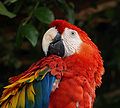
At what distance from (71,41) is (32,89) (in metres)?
0.32

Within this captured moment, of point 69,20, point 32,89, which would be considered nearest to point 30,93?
point 32,89

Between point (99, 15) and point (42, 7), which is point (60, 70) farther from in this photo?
point (99, 15)

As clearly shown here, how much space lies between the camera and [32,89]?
7.02 feet

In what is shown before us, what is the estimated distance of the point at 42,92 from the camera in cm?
214

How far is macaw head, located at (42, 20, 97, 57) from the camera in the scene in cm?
227

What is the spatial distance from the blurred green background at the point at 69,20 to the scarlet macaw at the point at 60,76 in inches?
7.0

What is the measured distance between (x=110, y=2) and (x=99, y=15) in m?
0.12

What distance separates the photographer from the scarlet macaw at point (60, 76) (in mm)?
2141

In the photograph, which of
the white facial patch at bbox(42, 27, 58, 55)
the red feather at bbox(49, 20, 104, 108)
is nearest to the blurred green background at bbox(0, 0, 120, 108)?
the white facial patch at bbox(42, 27, 58, 55)

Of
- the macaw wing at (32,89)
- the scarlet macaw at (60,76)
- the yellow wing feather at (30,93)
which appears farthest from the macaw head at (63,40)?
the yellow wing feather at (30,93)

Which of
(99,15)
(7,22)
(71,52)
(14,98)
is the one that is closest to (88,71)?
(71,52)

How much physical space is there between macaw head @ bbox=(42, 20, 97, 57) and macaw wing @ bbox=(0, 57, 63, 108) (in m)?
0.11

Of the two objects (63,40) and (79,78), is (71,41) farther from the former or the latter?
(79,78)

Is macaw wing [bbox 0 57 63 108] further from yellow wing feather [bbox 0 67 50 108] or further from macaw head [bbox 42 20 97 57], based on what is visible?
Result: macaw head [bbox 42 20 97 57]
